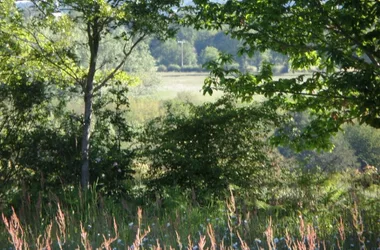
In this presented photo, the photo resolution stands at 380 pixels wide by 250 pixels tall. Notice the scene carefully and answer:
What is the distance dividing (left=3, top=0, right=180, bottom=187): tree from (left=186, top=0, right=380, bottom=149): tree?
62 cm

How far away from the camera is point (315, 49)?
8836mm

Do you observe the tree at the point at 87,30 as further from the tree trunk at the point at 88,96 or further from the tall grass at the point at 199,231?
the tall grass at the point at 199,231

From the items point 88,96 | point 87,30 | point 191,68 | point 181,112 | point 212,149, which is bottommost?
point 191,68

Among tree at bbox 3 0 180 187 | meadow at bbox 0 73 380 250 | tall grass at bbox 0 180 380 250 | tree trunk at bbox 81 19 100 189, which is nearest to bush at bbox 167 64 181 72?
meadow at bbox 0 73 380 250

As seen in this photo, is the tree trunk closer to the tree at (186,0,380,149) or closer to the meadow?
the meadow

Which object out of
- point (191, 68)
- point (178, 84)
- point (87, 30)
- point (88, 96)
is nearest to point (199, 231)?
point (88, 96)

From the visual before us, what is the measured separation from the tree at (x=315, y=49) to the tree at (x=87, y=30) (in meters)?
0.62

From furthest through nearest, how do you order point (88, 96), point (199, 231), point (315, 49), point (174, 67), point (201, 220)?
point (174, 67) < point (88, 96) < point (315, 49) < point (201, 220) < point (199, 231)

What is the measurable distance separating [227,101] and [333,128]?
8.46ft

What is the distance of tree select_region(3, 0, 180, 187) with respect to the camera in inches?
408

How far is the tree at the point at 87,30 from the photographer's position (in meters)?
10.4

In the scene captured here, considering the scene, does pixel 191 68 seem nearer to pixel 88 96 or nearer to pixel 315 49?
pixel 88 96

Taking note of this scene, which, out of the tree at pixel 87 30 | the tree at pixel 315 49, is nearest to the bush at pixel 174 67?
the tree at pixel 87 30

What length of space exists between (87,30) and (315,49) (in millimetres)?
4348
